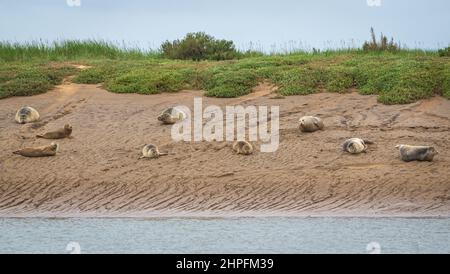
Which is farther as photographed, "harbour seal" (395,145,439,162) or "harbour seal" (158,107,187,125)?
"harbour seal" (158,107,187,125)

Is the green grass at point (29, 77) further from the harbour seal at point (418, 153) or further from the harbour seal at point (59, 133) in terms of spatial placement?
the harbour seal at point (418, 153)

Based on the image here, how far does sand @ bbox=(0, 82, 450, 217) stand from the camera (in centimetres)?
1442

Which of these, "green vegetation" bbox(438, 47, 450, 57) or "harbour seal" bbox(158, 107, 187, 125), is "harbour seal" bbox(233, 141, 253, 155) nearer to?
"harbour seal" bbox(158, 107, 187, 125)

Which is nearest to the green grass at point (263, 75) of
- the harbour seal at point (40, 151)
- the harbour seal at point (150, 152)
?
the harbour seal at point (150, 152)

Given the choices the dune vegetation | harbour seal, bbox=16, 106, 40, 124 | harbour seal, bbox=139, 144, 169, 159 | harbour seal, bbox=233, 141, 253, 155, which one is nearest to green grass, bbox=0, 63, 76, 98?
the dune vegetation

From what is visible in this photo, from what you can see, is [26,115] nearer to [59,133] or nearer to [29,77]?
[59,133]

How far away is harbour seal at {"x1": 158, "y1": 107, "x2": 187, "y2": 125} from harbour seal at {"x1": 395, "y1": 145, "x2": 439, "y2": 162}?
14.2ft

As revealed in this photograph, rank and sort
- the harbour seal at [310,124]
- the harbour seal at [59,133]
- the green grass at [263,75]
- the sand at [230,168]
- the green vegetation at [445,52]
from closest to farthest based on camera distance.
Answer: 1. the sand at [230,168]
2. the harbour seal at [310,124]
3. the harbour seal at [59,133]
4. the green grass at [263,75]
5. the green vegetation at [445,52]

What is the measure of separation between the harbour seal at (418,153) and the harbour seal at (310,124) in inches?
75.8

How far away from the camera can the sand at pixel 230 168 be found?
14.4m

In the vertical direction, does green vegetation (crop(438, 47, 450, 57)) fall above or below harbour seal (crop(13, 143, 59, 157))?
above

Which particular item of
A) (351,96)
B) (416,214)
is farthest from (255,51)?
(416,214)

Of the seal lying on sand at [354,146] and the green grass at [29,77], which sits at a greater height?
the green grass at [29,77]

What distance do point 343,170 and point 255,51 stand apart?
10670 millimetres
